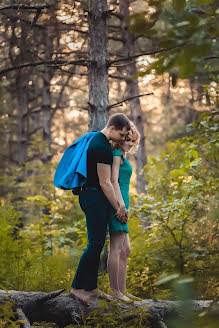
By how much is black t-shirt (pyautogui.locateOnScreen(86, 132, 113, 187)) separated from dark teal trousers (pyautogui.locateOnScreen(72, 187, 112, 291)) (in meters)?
0.12

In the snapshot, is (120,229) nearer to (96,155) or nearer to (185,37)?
(96,155)

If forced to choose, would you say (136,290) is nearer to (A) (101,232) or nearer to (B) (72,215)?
(A) (101,232)

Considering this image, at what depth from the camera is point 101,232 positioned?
11.4 feet

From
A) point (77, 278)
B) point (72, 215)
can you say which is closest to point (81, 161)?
point (77, 278)

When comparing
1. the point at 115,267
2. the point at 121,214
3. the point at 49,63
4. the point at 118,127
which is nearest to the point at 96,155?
the point at 118,127

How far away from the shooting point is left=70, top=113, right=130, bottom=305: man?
11.3 ft

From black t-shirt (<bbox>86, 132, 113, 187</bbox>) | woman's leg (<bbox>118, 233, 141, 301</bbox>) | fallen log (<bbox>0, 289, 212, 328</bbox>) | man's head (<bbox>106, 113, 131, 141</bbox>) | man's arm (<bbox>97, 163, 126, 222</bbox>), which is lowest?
fallen log (<bbox>0, 289, 212, 328</bbox>)

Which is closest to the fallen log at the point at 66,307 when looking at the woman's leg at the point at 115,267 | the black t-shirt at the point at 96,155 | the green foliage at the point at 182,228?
the woman's leg at the point at 115,267

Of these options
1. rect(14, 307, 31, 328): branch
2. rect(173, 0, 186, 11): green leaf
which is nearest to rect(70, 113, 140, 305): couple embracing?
rect(14, 307, 31, 328): branch

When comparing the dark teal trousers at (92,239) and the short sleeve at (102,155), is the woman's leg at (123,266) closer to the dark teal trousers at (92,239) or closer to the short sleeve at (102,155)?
the dark teal trousers at (92,239)

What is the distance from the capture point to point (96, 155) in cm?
352

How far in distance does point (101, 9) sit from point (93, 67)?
0.89 m

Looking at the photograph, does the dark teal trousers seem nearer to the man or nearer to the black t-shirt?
the man

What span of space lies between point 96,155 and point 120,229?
80 centimetres
